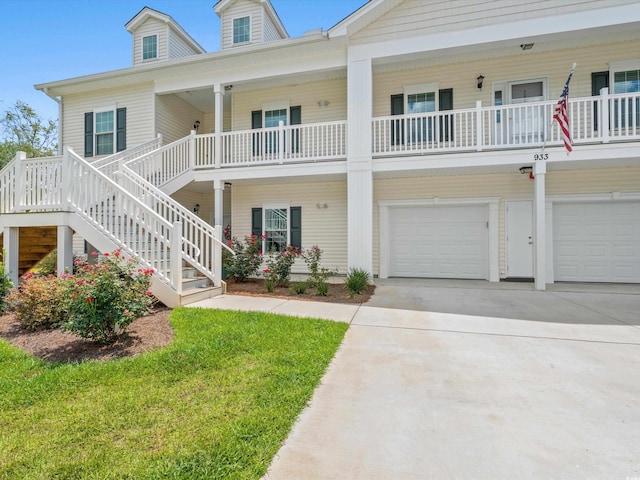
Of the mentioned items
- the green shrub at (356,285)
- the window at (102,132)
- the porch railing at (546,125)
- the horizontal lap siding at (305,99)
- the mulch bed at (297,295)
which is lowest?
the mulch bed at (297,295)

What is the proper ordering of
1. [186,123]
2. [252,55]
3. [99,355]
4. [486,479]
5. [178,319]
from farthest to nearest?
[186,123], [252,55], [178,319], [99,355], [486,479]

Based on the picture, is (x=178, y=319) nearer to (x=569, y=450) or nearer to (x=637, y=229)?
(x=569, y=450)

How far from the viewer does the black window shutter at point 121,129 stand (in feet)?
35.9

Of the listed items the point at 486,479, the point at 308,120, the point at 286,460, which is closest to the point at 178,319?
the point at 286,460

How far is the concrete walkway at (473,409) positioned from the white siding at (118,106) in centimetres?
1029

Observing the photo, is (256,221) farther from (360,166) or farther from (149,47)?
(149,47)

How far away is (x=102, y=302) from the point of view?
12.4 feet

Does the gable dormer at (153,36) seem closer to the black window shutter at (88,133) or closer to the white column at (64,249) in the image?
the black window shutter at (88,133)

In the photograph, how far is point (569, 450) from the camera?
2127mm

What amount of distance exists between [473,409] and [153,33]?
15.3 m

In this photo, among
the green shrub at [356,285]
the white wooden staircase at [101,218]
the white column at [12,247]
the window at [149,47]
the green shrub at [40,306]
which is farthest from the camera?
the window at [149,47]

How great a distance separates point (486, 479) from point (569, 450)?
0.73m

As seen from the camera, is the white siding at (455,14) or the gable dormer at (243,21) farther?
the gable dormer at (243,21)

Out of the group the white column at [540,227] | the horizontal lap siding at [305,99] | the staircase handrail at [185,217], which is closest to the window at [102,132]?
the horizontal lap siding at [305,99]
